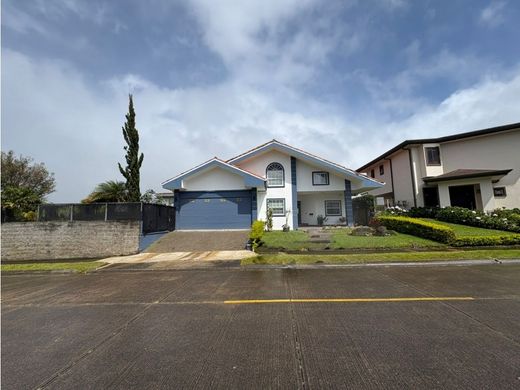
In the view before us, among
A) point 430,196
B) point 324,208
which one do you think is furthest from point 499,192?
point 324,208

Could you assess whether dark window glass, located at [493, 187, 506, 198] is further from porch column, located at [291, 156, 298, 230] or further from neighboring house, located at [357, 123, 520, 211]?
porch column, located at [291, 156, 298, 230]

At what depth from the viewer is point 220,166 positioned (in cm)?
1950

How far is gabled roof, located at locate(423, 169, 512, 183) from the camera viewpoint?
1827 cm

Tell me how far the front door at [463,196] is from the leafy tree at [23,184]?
33.7m

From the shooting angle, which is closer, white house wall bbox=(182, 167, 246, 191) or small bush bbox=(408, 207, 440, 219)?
small bush bbox=(408, 207, 440, 219)

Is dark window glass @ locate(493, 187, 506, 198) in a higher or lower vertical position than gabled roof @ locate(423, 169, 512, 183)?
lower

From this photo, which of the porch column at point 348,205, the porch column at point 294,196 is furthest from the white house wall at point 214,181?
the porch column at point 348,205

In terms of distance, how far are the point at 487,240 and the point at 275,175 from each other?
13.2 metres

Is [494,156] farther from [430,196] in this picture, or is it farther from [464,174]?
[430,196]

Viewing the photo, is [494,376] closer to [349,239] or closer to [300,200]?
[349,239]

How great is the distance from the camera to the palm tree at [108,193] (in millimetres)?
18844

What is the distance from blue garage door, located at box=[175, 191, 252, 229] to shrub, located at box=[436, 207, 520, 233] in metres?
13.7

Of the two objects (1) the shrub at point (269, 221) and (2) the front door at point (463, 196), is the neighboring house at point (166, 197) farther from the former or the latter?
(2) the front door at point (463, 196)

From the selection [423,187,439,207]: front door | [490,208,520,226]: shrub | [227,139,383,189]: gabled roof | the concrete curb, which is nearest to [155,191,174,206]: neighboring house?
[227,139,383,189]: gabled roof
